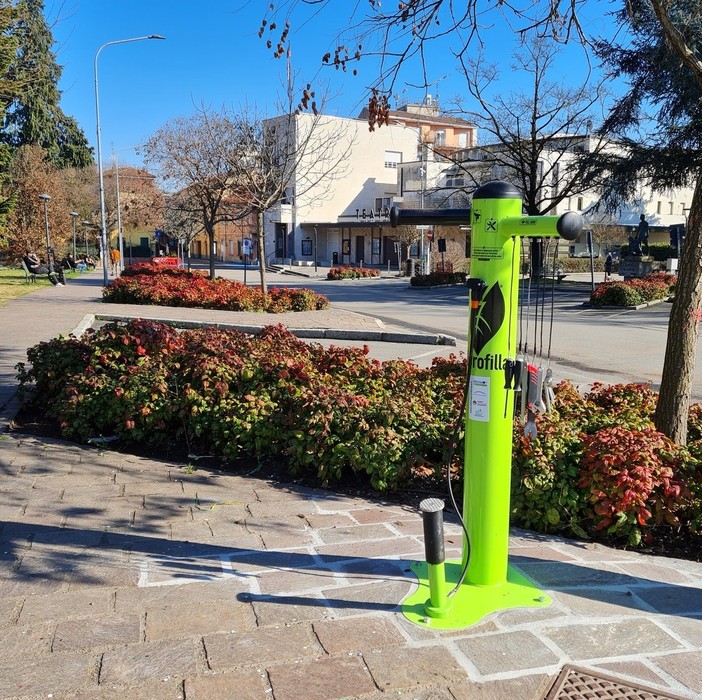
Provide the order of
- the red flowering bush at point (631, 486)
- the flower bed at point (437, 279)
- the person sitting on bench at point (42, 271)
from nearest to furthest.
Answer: the red flowering bush at point (631, 486) → the person sitting on bench at point (42, 271) → the flower bed at point (437, 279)

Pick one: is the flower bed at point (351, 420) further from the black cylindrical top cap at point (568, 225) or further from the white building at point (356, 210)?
the white building at point (356, 210)

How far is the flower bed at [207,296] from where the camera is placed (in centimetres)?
1811

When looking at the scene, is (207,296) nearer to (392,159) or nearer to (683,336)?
(683,336)

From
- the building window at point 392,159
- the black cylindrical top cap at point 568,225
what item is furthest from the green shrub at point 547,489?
the building window at point 392,159

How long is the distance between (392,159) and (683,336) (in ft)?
213

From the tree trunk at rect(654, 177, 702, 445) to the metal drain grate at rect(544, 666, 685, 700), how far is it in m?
2.42

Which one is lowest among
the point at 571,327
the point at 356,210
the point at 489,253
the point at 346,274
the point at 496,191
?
the point at 571,327

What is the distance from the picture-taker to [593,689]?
8.21ft

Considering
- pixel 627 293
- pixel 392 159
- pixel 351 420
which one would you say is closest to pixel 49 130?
pixel 392 159

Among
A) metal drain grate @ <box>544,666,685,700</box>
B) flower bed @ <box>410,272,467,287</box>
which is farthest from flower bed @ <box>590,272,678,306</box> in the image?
metal drain grate @ <box>544,666,685,700</box>

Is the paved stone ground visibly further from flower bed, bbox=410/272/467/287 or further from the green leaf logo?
flower bed, bbox=410/272/467/287

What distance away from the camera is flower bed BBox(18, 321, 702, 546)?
393 centimetres

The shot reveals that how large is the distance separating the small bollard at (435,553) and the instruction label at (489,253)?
1051mm

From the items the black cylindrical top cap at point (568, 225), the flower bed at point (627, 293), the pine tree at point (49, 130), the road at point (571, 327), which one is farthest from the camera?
the pine tree at point (49, 130)
